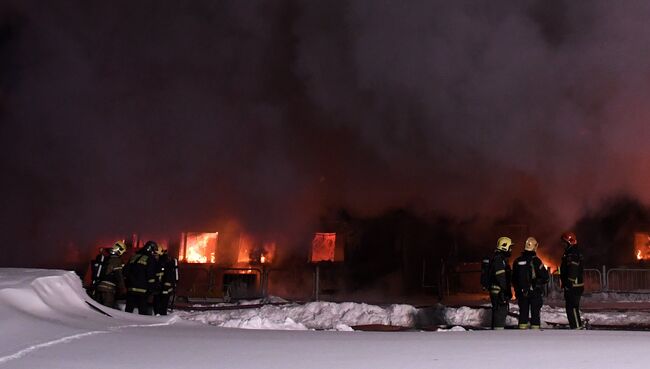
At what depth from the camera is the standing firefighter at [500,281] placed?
8.54 meters

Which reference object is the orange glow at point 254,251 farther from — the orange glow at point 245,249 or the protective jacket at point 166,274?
the protective jacket at point 166,274

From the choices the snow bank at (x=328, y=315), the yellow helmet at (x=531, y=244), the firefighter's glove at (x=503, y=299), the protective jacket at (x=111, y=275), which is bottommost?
the snow bank at (x=328, y=315)

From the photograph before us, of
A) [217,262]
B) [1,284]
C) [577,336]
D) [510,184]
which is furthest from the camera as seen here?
[217,262]

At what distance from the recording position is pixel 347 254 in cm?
2252

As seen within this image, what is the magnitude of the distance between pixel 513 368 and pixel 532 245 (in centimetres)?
545

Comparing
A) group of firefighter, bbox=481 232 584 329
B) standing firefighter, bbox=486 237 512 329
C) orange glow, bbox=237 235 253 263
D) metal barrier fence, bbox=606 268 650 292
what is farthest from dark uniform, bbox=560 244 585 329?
orange glow, bbox=237 235 253 263

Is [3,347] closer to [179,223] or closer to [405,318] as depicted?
[405,318]

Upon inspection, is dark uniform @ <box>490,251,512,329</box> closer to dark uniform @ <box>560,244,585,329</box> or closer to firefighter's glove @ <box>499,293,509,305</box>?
firefighter's glove @ <box>499,293,509,305</box>

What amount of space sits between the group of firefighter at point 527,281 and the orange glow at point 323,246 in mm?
13533

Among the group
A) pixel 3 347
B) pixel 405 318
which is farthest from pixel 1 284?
pixel 405 318

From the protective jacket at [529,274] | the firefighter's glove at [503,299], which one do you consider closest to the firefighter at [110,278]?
the firefighter's glove at [503,299]

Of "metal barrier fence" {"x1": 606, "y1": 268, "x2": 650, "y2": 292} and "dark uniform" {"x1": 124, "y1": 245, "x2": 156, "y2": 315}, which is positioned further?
"metal barrier fence" {"x1": 606, "y1": 268, "x2": 650, "y2": 292}

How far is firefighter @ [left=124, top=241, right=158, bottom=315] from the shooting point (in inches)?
378

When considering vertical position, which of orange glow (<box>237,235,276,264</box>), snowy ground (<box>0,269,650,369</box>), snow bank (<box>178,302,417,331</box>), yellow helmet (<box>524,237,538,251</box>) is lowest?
snow bank (<box>178,302,417,331</box>)
